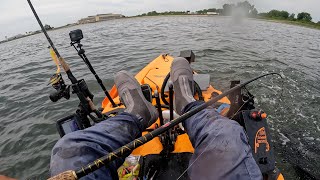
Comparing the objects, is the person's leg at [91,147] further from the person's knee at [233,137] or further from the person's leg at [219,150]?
the person's knee at [233,137]

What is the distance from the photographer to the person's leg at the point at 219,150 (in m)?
1.67

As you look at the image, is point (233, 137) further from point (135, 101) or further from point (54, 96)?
point (54, 96)

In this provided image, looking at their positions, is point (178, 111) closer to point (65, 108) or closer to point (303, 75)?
point (65, 108)

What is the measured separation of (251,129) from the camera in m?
2.90

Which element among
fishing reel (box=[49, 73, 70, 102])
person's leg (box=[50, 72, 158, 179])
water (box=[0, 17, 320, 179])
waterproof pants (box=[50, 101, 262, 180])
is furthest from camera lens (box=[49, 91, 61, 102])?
water (box=[0, 17, 320, 179])

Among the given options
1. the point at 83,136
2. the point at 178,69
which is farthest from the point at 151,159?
the point at 178,69

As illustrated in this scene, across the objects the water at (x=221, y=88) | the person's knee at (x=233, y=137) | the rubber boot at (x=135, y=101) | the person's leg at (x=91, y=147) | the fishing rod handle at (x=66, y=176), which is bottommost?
the water at (x=221, y=88)

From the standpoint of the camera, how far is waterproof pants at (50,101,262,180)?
1675 millimetres

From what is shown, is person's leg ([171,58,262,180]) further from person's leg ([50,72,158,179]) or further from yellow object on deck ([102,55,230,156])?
yellow object on deck ([102,55,230,156])

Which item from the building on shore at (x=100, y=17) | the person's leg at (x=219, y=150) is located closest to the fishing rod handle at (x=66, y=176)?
the person's leg at (x=219, y=150)

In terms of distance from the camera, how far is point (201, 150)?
191 centimetres

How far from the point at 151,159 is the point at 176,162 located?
12.6 inches

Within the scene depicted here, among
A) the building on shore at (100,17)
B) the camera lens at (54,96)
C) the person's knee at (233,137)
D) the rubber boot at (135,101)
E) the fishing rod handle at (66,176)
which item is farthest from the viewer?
the building on shore at (100,17)

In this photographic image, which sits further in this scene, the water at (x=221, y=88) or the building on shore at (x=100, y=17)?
the building on shore at (x=100, y=17)
